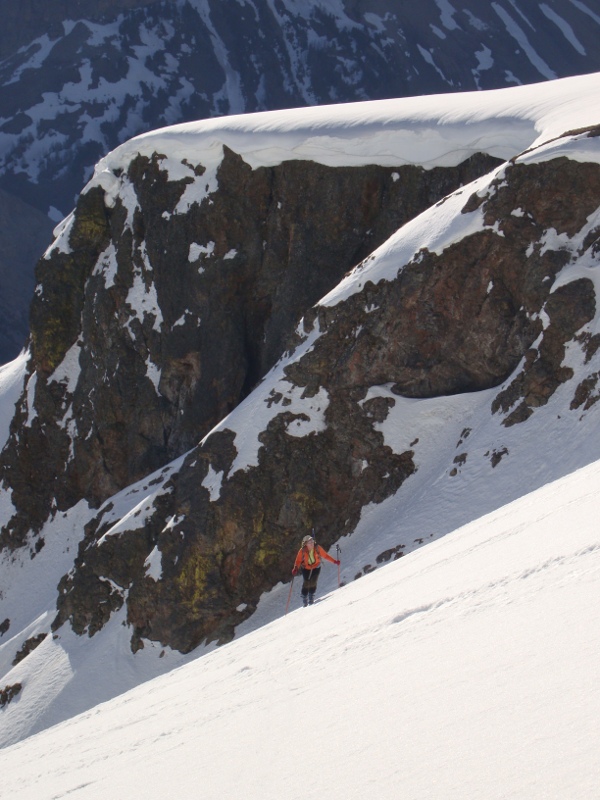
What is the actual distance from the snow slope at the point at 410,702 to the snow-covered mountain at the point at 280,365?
23.3 ft

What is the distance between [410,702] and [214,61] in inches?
4415

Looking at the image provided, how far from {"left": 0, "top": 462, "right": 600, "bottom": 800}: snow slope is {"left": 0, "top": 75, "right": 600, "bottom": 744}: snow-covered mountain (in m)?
7.10

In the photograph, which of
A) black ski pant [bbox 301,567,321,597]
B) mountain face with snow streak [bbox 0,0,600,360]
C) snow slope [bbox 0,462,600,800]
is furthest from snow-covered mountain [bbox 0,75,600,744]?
mountain face with snow streak [bbox 0,0,600,360]

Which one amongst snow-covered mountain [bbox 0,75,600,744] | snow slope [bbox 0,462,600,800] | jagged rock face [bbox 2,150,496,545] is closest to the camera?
snow slope [bbox 0,462,600,800]

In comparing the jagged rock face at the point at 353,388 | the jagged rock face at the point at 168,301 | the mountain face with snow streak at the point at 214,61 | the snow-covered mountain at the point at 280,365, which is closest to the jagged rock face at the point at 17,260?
the mountain face with snow streak at the point at 214,61

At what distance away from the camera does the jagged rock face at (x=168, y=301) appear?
2739 cm

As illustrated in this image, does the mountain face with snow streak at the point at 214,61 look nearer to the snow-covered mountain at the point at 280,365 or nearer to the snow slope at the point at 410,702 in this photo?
the snow-covered mountain at the point at 280,365

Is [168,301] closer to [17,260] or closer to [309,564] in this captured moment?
[309,564]

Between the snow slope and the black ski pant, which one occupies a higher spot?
the snow slope

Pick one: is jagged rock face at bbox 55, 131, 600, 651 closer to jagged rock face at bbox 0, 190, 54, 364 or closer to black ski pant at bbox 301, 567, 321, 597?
black ski pant at bbox 301, 567, 321, 597

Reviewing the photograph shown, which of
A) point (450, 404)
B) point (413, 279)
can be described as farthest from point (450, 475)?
point (413, 279)

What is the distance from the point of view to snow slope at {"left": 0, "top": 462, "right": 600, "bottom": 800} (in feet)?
14.5

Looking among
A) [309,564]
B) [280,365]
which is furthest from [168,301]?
[309,564]

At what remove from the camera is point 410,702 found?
18.3 ft
